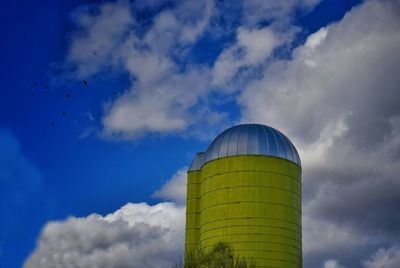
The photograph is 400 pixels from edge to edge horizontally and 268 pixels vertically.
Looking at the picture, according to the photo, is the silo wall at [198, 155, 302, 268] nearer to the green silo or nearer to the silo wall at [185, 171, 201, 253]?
the green silo

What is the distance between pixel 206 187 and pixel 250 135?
15.5 feet

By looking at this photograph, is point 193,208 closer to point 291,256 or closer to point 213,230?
point 213,230

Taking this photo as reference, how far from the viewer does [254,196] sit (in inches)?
1638

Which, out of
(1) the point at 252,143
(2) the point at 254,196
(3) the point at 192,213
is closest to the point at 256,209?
(2) the point at 254,196

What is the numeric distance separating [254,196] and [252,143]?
364 cm

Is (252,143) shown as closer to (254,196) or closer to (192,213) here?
(254,196)

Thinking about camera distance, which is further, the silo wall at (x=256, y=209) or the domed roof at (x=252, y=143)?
the domed roof at (x=252, y=143)

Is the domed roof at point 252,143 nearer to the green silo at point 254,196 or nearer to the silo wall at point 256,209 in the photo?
the green silo at point 254,196

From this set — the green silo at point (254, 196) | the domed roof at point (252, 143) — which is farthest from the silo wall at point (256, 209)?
the domed roof at point (252, 143)

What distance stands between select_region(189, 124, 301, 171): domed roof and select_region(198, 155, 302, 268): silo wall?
43 centimetres

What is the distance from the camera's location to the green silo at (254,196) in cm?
4116

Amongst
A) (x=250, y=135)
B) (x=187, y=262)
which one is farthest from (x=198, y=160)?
(x=187, y=262)

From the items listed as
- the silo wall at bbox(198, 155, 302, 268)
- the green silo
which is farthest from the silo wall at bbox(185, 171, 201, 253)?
the silo wall at bbox(198, 155, 302, 268)

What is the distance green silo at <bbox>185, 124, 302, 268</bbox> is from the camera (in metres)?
41.2
